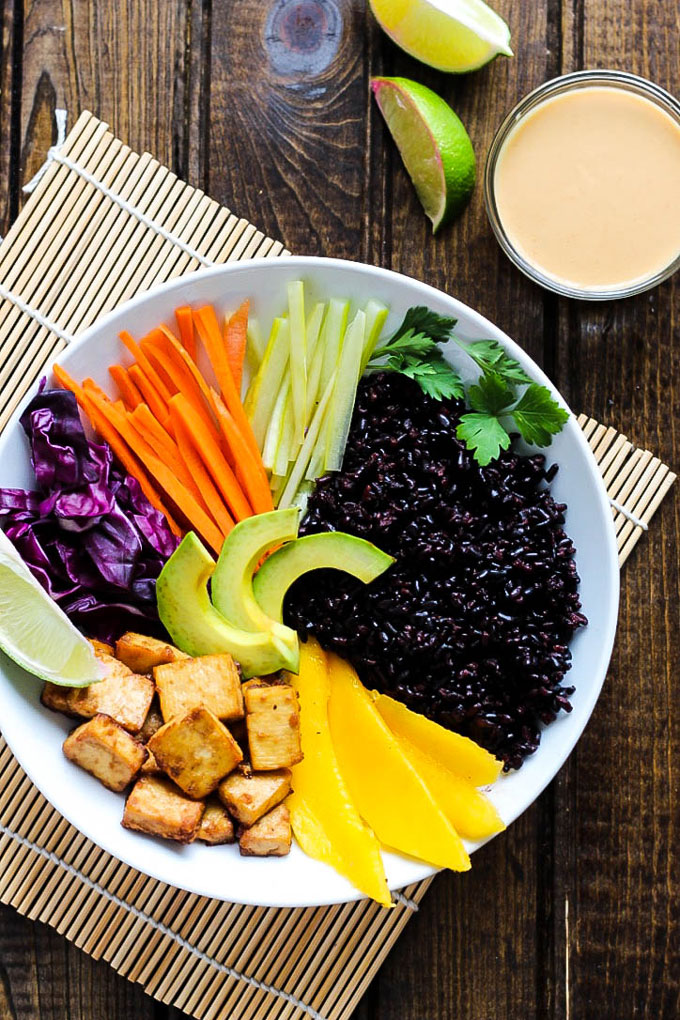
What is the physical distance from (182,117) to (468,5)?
91cm

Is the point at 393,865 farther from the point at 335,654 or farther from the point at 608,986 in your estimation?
the point at 608,986

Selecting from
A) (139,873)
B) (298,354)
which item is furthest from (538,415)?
(139,873)

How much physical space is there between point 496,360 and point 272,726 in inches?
42.6

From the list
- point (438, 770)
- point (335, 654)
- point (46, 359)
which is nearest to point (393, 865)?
point (438, 770)

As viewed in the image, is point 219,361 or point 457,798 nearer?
point 457,798

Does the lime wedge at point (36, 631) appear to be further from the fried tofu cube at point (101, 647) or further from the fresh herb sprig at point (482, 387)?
the fresh herb sprig at point (482, 387)

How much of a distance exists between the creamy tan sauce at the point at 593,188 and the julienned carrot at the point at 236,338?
82 cm

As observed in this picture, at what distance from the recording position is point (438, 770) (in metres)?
2.34

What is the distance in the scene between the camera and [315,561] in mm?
2266

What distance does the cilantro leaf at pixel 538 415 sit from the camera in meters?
2.33

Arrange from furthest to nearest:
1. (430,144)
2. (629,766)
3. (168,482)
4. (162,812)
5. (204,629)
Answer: (629,766) < (430,144) < (168,482) < (204,629) < (162,812)

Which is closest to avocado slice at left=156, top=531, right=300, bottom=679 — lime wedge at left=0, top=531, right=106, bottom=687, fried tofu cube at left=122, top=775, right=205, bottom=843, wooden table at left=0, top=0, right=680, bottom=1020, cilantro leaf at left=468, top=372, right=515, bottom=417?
lime wedge at left=0, top=531, right=106, bottom=687

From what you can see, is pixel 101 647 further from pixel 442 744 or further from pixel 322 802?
pixel 442 744

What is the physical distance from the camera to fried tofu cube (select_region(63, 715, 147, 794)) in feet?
7.16
